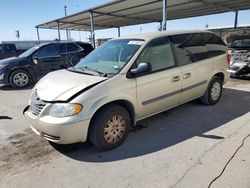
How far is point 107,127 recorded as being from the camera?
3.29 m

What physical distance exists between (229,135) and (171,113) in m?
1.40

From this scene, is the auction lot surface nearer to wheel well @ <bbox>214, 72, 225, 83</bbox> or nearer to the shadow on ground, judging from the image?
the shadow on ground

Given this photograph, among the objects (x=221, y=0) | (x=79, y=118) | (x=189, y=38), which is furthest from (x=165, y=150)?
(x=221, y=0)

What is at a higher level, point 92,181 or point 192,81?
point 192,81

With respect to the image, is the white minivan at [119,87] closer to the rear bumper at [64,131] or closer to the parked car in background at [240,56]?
the rear bumper at [64,131]

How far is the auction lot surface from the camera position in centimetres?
266

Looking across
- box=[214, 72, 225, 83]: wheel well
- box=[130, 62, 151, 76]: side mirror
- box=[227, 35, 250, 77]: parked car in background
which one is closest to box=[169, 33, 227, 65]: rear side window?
box=[214, 72, 225, 83]: wheel well

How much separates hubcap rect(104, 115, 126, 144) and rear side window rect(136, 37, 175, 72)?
1.00 m

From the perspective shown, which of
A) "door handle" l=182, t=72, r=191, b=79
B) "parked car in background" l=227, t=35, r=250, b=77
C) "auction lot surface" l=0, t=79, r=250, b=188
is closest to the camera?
"auction lot surface" l=0, t=79, r=250, b=188

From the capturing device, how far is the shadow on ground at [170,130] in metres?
3.32

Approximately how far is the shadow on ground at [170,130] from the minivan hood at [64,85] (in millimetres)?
912

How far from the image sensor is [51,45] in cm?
931

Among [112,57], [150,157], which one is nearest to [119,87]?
[112,57]

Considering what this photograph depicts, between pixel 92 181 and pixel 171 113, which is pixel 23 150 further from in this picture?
pixel 171 113
